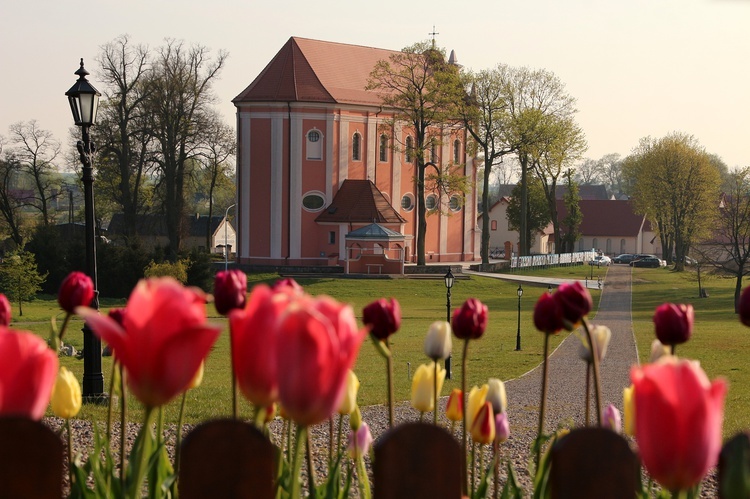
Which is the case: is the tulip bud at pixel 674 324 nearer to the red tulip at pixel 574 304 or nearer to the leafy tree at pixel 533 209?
the red tulip at pixel 574 304

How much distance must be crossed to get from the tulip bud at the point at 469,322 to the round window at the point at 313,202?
160 ft

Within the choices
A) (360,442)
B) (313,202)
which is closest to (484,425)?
(360,442)

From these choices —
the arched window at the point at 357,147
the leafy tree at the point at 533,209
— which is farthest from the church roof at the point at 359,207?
the leafy tree at the point at 533,209

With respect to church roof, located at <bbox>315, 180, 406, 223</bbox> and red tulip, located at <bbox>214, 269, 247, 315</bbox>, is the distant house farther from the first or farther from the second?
red tulip, located at <bbox>214, 269, 247, 315</bbox>

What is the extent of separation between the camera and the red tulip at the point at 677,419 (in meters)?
1.37

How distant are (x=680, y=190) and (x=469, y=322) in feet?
214

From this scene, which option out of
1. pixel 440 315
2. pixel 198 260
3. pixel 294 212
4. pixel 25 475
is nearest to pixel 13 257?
pixel 198 260

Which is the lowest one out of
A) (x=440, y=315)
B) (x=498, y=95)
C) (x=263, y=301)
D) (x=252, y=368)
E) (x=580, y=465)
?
(x=440, y=315)

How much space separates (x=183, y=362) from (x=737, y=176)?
53.3m

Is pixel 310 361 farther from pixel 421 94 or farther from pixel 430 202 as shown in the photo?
pixel 430 202

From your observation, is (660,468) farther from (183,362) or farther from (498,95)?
(498,95)

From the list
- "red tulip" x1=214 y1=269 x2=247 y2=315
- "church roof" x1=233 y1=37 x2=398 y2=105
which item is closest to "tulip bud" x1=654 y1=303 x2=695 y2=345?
"red tulip" x1=214 y1=269 x2=247 y2=315

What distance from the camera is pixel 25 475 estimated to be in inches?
62.2

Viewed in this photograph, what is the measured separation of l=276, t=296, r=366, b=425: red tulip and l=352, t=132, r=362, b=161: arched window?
52.0 meters
